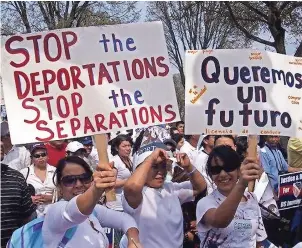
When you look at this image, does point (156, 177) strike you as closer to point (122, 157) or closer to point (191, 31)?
point (122, 157)

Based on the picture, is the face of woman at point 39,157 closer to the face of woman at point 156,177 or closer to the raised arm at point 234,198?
the face of woman at point 156,177

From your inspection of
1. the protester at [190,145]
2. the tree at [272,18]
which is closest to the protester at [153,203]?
the protester at [190,145]

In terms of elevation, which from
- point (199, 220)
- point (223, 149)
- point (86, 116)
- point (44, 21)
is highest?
point (44, 21)

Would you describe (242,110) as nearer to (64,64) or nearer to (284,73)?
(284,73)

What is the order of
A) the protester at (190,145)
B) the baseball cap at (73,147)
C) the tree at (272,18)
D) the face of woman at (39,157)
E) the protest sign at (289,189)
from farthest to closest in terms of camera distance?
the tree at (272,18) < the protester at (190,145) < the baseball cap at (73,147) < the face of woman at (39,157) < the protest sign at (289,189)

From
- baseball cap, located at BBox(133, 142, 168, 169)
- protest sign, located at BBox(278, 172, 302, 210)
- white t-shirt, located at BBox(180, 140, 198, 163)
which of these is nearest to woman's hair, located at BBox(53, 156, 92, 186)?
baseball cap, located at BBox(133, 142, 168, 169)

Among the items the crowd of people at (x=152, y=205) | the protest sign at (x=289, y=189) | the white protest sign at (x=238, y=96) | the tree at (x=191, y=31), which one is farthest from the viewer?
the tree at (x=191, y=31)

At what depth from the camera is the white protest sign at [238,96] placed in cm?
419

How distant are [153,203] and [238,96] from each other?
38.5 inches

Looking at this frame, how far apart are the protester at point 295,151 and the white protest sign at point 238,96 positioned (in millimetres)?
847

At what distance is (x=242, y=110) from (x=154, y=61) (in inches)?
30.0

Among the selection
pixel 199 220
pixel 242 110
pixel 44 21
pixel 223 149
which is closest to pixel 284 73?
pixel 242 110

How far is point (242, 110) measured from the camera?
4207 millimetres

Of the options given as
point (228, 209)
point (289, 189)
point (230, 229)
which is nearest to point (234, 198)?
point (228, 209)
